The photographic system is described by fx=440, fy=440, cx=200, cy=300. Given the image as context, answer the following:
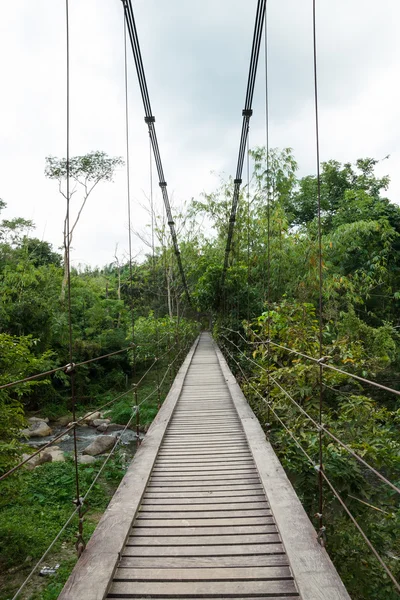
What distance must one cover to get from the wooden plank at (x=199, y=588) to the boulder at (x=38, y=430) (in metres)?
6.57

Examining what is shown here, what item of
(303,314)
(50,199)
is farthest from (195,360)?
(50,199)

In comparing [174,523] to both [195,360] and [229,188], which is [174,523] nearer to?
[195,360]

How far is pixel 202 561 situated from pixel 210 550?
2.9 inches

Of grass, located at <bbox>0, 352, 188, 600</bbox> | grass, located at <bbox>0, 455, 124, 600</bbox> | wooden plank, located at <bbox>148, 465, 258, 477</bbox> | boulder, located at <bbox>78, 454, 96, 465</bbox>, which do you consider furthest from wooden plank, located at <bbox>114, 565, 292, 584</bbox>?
boulder, located at <bbox>78, 454, 96, 465</bbox>

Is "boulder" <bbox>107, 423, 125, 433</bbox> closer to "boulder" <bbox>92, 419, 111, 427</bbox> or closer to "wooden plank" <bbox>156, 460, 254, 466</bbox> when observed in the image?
Answer: "boulder" <bbox>92, 419, 111, 427</bbox>

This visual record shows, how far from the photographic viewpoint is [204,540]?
4.92ft

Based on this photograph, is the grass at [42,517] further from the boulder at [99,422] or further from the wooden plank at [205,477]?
the boulder at [99,422]

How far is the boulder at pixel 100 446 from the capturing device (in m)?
6.26

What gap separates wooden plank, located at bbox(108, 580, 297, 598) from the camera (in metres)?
1.20

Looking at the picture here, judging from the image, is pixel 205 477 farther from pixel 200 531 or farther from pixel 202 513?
pixel 200 531

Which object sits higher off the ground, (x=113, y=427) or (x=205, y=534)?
(x=205, y=534)

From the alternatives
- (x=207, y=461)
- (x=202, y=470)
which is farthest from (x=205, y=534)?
(x=207, y=461)

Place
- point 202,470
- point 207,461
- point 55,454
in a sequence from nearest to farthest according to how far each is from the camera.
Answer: point 202,470, point 207,461, point 55,454

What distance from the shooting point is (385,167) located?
10602 mm
